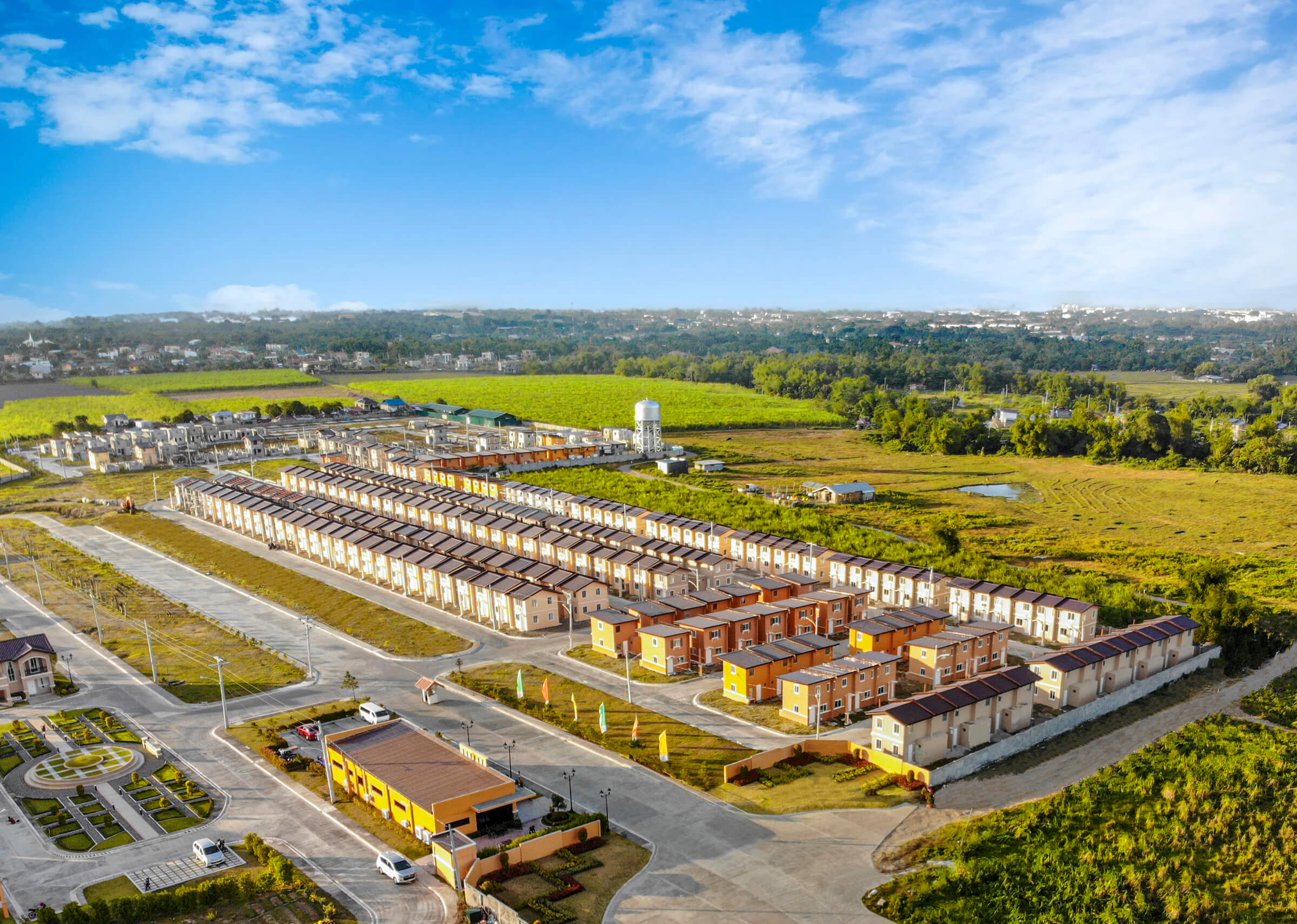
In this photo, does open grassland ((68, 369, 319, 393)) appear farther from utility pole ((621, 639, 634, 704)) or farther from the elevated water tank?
utility pole ((621, 639, 634, 704))

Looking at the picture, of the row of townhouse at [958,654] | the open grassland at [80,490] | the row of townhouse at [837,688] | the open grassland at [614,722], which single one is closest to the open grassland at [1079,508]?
the row of townhouse at [958,654]

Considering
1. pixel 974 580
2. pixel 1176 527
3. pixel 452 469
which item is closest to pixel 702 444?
pixel 452 469

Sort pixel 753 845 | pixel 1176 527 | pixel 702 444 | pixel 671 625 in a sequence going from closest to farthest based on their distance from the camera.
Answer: pixel 753 845, pixel 671 625, pixel 1176 527, pixel 702 444

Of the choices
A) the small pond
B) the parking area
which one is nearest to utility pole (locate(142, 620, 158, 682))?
the parking area

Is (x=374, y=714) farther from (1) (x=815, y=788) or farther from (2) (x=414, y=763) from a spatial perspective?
(1) (x=815, y=788)

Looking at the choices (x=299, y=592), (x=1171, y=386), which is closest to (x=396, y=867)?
(x=299, y=592)

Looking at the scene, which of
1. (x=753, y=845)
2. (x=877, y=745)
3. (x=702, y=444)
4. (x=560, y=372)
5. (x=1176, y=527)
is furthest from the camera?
(x=560, y=372)

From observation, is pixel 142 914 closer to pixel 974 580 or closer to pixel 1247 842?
pixel 1247 842
